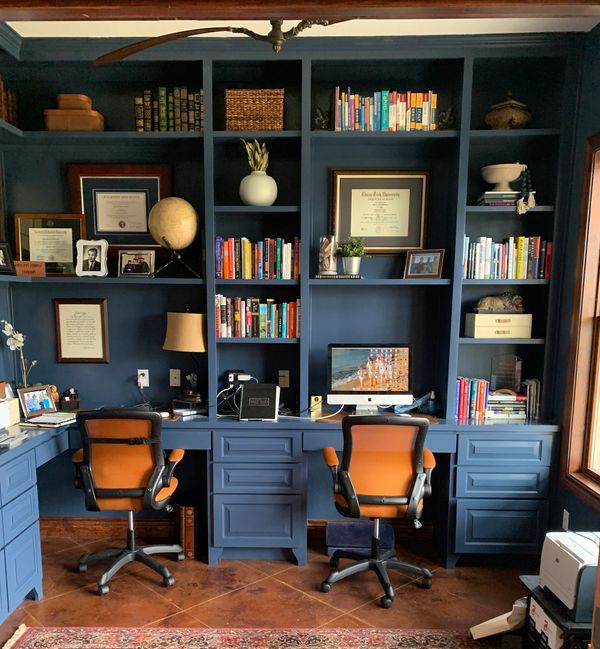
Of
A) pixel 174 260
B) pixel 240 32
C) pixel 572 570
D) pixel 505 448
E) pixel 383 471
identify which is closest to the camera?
pixel 240 32

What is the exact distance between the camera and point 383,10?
62 centimetres

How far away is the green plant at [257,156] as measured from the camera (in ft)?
9.04

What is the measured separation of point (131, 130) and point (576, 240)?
9.41 ft

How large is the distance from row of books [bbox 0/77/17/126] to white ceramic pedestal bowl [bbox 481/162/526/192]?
2958mm

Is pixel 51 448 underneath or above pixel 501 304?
underneath

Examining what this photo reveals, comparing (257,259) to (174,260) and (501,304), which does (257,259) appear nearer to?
(174,260)

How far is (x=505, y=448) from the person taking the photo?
2691mm

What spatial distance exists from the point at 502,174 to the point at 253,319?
176cm

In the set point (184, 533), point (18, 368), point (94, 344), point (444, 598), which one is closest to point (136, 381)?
point (94, 344)

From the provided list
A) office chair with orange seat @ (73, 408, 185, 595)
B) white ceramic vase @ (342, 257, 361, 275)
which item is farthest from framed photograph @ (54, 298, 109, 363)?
white ceramic vase @ (342, 257, 361, 275)

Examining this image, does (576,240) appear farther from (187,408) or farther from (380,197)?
(187,408)

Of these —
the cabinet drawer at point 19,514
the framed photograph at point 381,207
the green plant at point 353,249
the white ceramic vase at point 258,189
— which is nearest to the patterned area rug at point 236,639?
the cabinet drawer at point 19,514

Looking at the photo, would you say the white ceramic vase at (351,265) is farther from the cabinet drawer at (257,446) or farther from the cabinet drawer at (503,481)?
the cabinet drawer at (503,481)

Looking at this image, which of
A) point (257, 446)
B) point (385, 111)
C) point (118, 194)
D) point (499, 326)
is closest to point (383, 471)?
point (257, 446)
